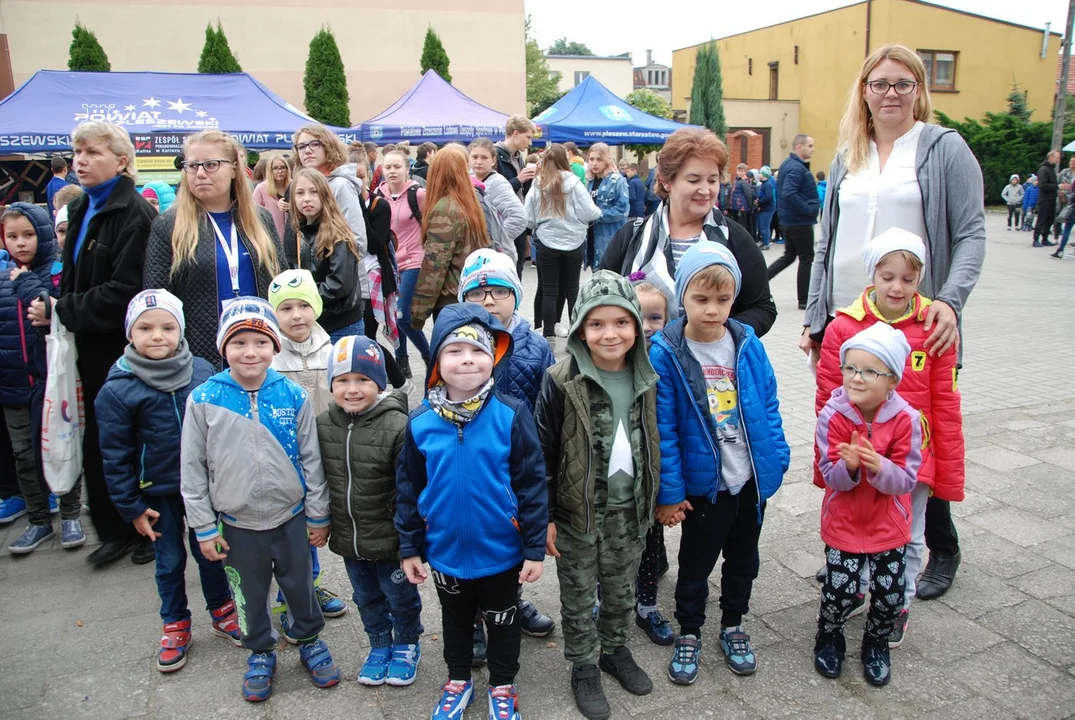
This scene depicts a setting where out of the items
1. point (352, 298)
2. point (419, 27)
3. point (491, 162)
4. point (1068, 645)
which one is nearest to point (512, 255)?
point (491, 162)

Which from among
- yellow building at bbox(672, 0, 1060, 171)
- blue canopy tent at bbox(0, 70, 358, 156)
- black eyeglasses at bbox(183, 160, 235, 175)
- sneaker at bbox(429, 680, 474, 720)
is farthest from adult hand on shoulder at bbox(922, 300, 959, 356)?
yellow building at bbox(672, 0, 1060, 171)

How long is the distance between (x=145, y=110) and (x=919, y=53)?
3058cm

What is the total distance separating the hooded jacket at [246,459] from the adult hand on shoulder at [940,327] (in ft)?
7.69

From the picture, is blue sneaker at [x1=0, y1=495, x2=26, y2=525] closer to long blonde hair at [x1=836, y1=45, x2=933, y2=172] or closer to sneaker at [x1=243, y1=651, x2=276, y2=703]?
sneaker at [x1=243, y1=651, x2=276, y2=703]

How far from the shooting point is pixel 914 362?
2.96m

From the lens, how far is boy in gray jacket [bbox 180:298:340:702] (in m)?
2.77

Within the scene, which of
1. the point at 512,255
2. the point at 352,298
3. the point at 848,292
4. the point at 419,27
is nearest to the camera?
the point at 848,292

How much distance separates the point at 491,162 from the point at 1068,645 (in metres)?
Result: 5.68

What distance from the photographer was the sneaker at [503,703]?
2666 millimetres

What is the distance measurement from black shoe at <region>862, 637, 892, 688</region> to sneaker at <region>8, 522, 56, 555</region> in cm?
411

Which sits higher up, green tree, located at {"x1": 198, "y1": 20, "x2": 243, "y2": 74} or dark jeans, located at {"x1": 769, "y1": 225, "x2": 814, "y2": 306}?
green tree, located at {"x1": 198, "y1": 20, "x2": 243, "y2": 74}

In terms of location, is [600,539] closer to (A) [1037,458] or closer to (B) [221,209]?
(B) [221,209]

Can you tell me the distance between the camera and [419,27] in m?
25.4

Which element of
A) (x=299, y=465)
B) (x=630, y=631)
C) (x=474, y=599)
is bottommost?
(x=630, y=631)
